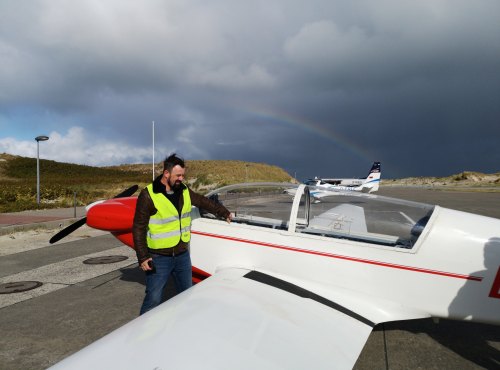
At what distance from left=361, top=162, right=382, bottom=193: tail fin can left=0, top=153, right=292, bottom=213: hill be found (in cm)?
1608

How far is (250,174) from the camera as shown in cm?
7406

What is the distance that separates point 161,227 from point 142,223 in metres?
0.18

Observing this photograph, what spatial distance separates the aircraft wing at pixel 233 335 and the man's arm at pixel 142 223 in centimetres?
58

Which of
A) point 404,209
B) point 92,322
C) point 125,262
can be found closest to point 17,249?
point 125,262

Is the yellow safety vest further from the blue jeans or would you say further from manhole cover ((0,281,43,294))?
manhole cover ((0,281,43,294))

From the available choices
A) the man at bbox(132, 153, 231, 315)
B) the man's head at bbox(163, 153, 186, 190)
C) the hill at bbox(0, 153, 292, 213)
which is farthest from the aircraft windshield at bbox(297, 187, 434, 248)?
the hill at bbox(0, 153, 292, 213)

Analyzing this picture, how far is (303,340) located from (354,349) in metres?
0.42

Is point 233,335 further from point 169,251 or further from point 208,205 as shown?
point 208,205

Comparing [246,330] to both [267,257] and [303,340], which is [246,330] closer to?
[303,340]

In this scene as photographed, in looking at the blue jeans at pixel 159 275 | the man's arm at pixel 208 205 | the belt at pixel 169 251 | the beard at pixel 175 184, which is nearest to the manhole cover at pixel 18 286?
the blue jeans at pixel 159 275

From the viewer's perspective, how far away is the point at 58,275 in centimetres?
588

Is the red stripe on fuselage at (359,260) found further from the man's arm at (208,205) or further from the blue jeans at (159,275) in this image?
the blue jeans at (159,275)

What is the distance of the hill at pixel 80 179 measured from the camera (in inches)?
776

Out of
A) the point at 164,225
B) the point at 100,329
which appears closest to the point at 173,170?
the point at 164,225
